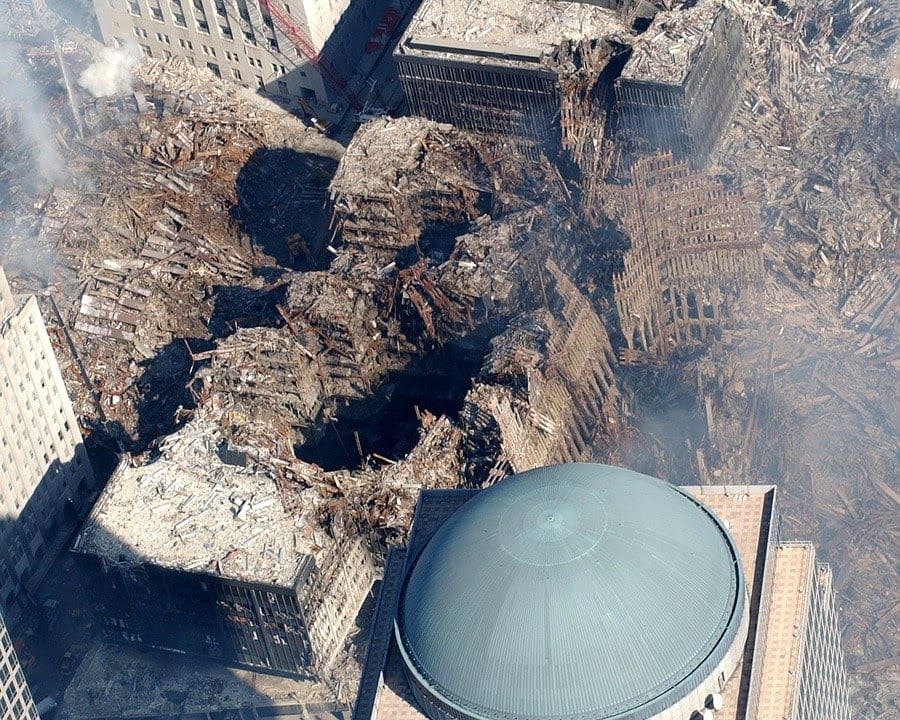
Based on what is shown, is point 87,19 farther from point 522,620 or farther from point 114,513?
point 522,620

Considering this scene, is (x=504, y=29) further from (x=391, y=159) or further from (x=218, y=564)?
(x=218, y=564)

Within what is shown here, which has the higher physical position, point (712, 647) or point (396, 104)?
point (712, 647)

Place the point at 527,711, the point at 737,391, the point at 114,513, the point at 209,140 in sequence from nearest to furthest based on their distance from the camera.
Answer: the point at 527,711
the point at 114,513
the point at 737,391
the point at 209,140

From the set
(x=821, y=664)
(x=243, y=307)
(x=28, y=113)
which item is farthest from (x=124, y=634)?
(x=28, y=113)

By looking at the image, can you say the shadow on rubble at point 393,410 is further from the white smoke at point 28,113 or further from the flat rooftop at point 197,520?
the white smoke at point 28,113

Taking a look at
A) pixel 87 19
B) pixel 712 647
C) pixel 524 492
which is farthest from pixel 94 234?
pixel 712 647

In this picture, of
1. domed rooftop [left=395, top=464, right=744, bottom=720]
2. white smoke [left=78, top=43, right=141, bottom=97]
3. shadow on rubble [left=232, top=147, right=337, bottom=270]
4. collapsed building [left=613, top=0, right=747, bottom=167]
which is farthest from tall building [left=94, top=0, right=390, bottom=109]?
domed rooftop [left=395, top=464, right=744, bottom=720]

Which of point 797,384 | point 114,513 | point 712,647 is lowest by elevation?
point 797,384
